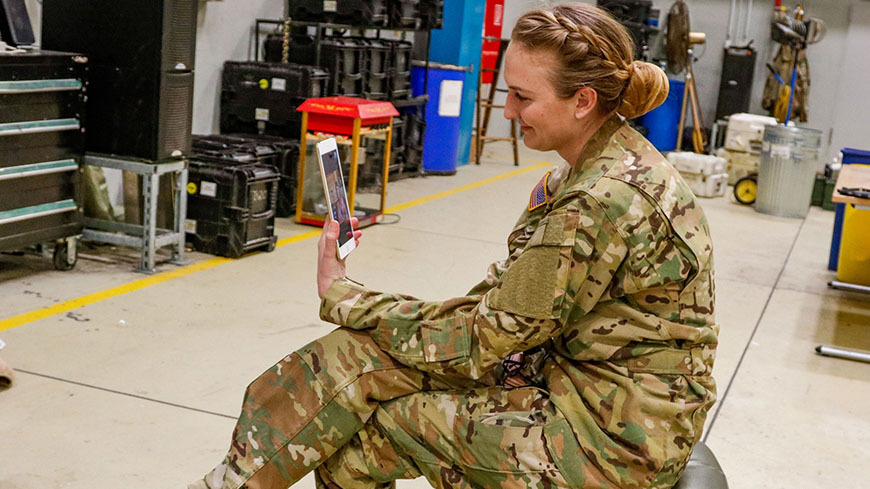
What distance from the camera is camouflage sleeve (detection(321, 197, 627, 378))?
1812mm

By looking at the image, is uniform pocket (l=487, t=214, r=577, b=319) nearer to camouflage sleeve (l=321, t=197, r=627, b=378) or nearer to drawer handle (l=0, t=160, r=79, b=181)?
camouflage sleeve (l=321, t=197, r=627, b=378)

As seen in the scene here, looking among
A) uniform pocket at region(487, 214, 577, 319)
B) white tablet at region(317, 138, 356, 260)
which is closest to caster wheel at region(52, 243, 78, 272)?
white tablet at region(317, 138, 356, 260)

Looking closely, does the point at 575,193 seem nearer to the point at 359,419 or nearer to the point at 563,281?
the point at 563,281

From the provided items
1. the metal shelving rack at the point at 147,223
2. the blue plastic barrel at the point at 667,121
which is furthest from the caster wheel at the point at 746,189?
the metal shelving rack at the point at 147,223

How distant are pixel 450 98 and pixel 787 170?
3.15 meters

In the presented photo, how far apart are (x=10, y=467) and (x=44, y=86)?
2256 mm

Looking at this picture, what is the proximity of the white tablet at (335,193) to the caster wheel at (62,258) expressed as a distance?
119 inches

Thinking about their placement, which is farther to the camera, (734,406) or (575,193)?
(734,406)

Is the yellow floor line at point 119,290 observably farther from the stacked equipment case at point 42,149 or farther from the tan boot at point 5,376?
the tan boot at point 5,376

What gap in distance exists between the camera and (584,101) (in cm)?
192

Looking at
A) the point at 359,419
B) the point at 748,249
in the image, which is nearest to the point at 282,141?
the point at 748,249

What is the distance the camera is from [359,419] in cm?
Result: 197

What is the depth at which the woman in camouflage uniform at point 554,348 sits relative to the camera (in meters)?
1.84

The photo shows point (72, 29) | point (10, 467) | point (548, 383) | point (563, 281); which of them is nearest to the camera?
point (563, 281)
